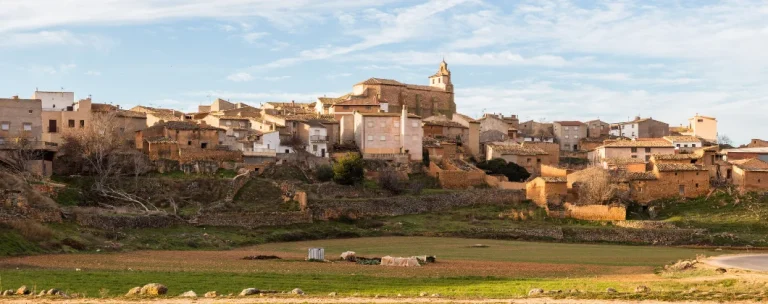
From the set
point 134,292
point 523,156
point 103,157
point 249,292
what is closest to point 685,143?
point 523,156

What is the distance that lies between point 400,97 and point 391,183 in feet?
112

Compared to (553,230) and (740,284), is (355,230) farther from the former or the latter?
(740,284)

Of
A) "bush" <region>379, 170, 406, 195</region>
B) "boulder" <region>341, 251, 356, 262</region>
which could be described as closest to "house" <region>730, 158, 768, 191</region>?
"bush" <region>379, 170, 406, 195</region>

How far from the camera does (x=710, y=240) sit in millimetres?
50812

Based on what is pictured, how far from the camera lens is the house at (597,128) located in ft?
313

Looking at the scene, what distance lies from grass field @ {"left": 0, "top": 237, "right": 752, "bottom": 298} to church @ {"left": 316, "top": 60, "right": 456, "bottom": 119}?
38.2 meters

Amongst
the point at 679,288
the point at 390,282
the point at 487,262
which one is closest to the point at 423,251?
the point at 487,262

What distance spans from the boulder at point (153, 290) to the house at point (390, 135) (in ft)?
144

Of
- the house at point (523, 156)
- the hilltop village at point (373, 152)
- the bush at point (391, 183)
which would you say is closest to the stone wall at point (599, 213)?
the hilltop village at point (373, 152)

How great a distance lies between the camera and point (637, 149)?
74.1m

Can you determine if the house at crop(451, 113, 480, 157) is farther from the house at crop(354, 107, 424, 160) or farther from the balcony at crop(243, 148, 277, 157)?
the balcony at crop(243, 148, 277, 157)

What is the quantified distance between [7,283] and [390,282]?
11576mm

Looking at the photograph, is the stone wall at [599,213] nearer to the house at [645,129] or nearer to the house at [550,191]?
the house at [550,191]

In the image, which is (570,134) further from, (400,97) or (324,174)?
(324,174)
